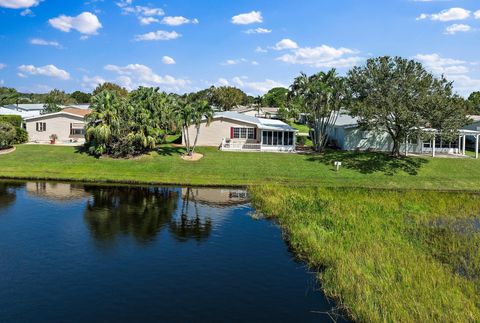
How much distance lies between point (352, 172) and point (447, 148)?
69.0 ft

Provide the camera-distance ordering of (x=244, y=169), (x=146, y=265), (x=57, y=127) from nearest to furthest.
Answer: (x=146, y=265), (x=244, y=169), (x=57, y=127)

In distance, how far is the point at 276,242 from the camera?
26797mm

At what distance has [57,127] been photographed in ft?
206

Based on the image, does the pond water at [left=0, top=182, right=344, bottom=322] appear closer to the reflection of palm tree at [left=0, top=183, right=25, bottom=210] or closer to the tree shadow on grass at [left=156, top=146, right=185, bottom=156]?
the reflection of palm tree at [left=0, top=183, right=25, bottom=210]

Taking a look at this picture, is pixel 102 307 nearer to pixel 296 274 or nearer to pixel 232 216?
pixel 296 274

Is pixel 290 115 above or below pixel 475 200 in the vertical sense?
above

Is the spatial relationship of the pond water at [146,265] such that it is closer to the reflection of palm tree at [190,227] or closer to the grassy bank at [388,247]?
the reflection of palm tree at [190,227]

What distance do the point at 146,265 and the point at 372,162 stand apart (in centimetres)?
3812

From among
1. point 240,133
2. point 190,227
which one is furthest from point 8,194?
point 240,133

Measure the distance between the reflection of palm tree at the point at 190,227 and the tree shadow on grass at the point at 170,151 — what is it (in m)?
20.5

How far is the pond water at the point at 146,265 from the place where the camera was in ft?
56.9

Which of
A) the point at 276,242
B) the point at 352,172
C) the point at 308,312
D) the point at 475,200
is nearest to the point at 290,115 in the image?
the point at 352,172

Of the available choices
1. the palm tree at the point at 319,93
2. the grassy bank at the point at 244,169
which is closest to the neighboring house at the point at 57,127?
the grassy bank at the point at 244,169

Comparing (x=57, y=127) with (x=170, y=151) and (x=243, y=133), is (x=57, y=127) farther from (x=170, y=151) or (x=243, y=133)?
(x=243, y=133)
